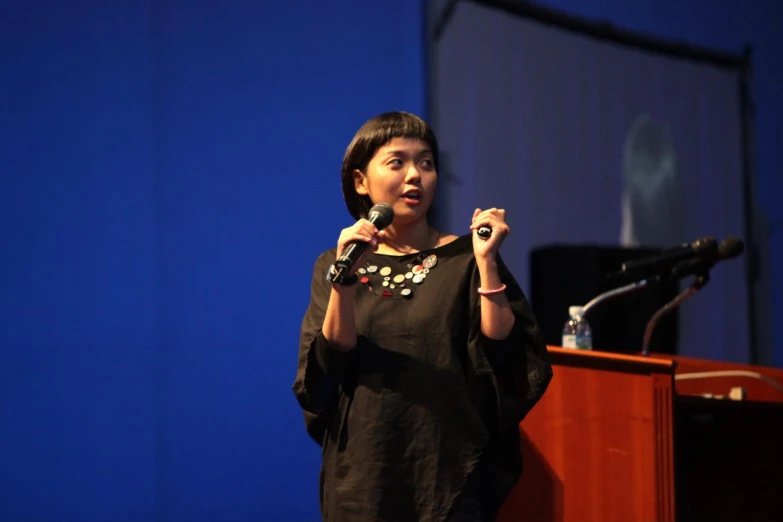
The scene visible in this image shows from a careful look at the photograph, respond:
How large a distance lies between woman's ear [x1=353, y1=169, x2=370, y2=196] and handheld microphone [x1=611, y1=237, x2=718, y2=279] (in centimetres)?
105

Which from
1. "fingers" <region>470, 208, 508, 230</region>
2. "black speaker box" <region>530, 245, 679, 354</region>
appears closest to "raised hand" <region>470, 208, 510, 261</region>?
"fingers" <region>470, 208, 508, 230</region>

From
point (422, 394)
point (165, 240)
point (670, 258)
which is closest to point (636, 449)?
point (422, 394)

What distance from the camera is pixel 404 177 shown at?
1.62 metres

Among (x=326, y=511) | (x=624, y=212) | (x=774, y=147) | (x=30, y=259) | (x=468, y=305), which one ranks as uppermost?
(x=774, y=147)

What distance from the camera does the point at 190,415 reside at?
9.86 feet

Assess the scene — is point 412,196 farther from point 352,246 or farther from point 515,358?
point 515,358

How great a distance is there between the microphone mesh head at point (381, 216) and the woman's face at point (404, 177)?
0.08 meters

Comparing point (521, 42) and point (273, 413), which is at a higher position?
point (521, 42)

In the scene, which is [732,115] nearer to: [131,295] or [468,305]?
[131,295]

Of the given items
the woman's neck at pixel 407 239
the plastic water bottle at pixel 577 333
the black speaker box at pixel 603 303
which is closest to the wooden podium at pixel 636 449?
the plastic water bottle at pixel 577 333

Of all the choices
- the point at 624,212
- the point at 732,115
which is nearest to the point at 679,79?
the point at 732,115

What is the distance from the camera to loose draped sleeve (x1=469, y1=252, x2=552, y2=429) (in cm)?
150

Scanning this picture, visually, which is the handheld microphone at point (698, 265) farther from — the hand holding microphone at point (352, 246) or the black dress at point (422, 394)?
the hand holding microphone at point (352, 246)

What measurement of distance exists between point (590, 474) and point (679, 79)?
3391 millimetres
